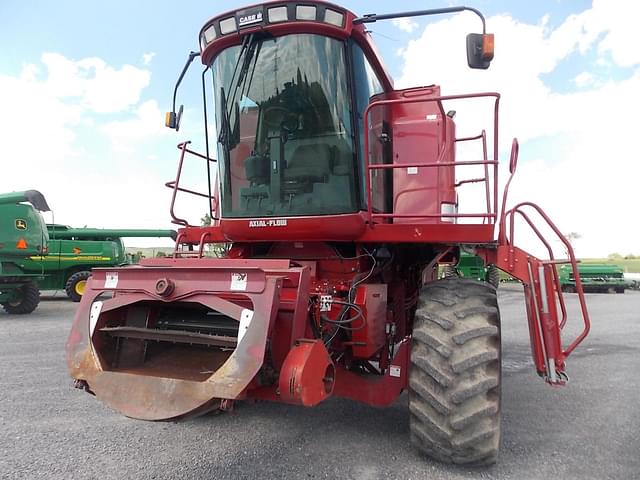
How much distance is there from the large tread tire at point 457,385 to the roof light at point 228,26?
8.43ft

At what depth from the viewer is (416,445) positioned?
3191 mm

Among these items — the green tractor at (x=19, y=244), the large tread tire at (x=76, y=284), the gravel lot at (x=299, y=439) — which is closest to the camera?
the gravel lot at (x=299, y=439)

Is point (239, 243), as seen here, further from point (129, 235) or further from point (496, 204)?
point (129, 235)

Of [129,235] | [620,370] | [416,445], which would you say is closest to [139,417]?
[416,445]

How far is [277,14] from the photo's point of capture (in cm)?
351

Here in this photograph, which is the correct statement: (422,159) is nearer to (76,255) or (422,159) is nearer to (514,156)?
(514,156)

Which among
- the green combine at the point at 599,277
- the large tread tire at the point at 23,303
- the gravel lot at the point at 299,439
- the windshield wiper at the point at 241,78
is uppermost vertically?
the windshield wiper at the point at 241,78

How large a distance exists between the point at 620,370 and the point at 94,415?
6185 mm

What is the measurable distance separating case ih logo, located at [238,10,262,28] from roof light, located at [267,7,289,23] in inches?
3.2

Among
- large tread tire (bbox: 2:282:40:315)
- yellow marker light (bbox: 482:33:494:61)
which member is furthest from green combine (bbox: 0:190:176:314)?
yellow marker light (bbox: 482:33:494:61)

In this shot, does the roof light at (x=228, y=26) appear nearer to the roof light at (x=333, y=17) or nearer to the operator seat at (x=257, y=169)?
the roof light at (x=333, y=17)

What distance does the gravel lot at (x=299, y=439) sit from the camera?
3.12m

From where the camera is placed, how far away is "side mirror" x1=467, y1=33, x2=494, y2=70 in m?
3.40

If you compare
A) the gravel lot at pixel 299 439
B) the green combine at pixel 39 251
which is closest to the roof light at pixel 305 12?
the gravel lot at pixel 299 439
